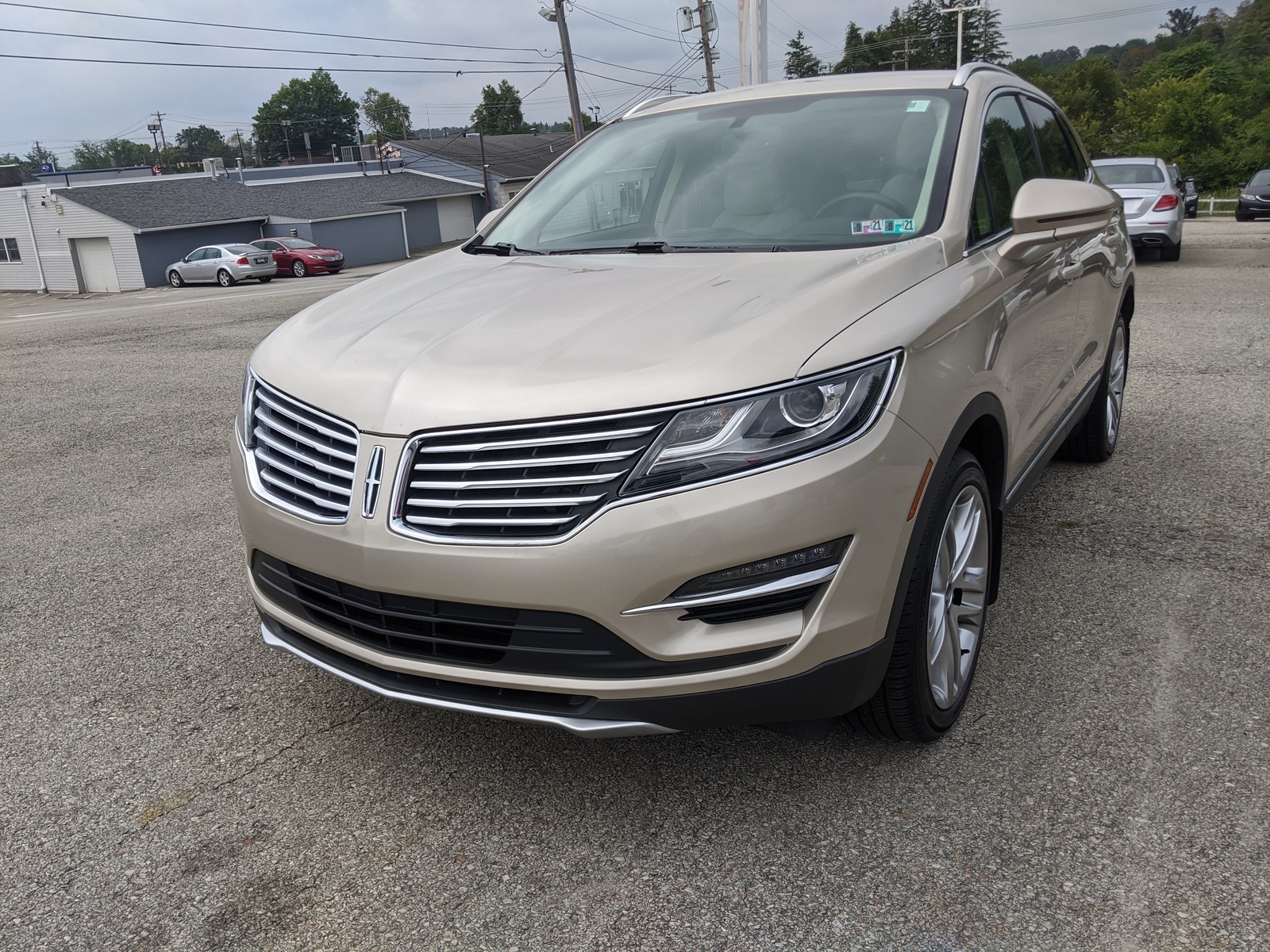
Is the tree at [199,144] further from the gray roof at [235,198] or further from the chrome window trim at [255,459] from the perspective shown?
the chrome window trim at [255,459]

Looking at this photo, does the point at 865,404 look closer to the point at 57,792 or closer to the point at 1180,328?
the point at 57,792

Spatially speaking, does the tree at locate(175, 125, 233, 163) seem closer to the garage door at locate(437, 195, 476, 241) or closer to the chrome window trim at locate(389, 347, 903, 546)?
the garage door at locate(437, 195, 476, 241)

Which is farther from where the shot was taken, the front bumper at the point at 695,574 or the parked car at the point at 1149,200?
the parked car at the point at 1149,200

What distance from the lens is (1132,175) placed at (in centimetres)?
1555

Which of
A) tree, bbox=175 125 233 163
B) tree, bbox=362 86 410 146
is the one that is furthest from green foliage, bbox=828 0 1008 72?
tree, bbox=175 125 233 163

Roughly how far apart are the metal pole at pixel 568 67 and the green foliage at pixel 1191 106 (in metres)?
16.9

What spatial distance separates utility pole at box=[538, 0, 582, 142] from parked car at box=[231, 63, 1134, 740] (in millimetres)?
35431

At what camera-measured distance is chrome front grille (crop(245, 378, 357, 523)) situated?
2.43 metres

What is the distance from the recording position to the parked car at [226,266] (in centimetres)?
3638

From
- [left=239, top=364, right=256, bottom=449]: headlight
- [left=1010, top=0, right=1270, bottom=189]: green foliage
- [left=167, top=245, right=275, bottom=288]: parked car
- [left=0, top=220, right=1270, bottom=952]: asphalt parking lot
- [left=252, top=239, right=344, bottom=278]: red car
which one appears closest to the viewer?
[left=0, top=220, right=1270, bottom=952]: asphalt parking lot

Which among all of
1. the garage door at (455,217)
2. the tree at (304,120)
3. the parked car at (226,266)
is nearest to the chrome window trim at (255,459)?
the parked car at (226,266)

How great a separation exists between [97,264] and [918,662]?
49.0 metres

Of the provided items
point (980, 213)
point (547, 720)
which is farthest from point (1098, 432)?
point (547, 720)

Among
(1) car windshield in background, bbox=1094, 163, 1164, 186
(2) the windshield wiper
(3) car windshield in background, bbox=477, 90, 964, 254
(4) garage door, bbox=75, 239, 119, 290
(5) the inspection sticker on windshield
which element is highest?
(3) car windshield in background, bbox=477, 90, 964, 254
